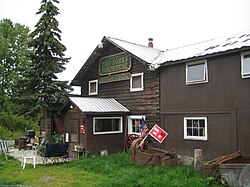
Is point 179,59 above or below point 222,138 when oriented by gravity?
above

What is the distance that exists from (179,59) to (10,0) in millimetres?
15478

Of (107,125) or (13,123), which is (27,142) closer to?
(107,125)

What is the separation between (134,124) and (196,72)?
4.89 metres

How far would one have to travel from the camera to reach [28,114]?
15789mm

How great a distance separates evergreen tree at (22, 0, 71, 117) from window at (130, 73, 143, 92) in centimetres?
421

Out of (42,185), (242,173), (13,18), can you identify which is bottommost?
(42,185)

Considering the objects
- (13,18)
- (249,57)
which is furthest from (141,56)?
(13,18)

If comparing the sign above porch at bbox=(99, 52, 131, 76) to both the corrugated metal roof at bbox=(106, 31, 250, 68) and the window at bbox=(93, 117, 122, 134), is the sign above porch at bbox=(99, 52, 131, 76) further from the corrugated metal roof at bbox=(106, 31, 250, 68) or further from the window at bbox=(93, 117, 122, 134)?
the window at bbox=(93, 117, 122, 134)

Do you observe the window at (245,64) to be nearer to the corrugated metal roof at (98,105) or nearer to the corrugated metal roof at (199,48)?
the corrugated metal roof at (199,48)

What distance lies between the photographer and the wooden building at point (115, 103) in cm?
1413

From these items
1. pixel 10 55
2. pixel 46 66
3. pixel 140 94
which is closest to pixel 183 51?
pixel 140 94

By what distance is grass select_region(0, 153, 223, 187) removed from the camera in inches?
336

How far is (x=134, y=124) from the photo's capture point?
1552cm

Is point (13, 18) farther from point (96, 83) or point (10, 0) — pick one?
point (96, 83)
